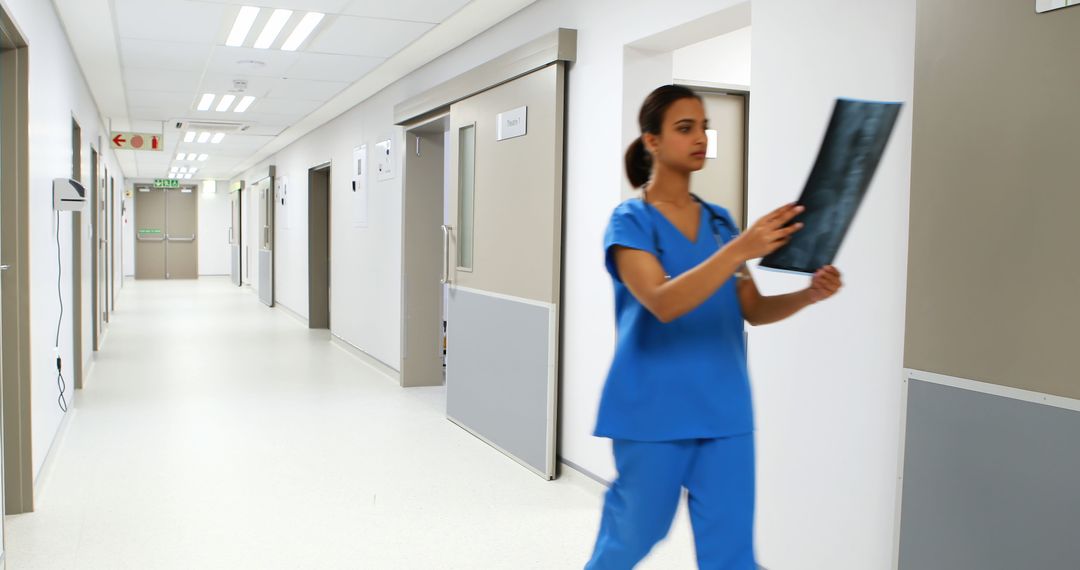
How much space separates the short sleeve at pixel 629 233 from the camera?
177 cm

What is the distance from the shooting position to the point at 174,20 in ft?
16.8

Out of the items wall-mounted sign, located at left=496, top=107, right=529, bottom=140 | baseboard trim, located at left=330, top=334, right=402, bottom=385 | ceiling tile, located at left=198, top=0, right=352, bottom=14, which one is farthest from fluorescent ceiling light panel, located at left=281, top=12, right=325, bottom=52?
baseboard trim, located at left=330, top=334, right=402, bottom=385

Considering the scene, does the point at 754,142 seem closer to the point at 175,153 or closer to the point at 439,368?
the point at 439,368

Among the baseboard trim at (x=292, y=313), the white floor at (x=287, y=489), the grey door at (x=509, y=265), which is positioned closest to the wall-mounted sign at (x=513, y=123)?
the grey door at (x=509, y=265)

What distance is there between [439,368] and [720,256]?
548cm

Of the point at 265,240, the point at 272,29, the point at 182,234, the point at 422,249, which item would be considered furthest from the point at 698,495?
the point at 182,234

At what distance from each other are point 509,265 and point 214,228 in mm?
19722

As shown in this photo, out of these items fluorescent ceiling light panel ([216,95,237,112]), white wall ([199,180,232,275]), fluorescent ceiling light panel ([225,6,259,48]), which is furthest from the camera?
white wall ([199,180,232,275])

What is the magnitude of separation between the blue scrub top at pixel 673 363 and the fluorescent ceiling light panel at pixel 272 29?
381 cm

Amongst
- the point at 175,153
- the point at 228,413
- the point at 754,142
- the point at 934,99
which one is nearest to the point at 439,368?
the point at 228,413

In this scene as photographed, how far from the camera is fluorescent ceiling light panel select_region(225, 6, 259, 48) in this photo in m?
4.91

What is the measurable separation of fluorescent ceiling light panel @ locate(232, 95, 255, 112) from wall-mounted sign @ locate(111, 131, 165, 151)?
295 cm

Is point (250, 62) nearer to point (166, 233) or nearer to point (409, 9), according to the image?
point (409, 9)

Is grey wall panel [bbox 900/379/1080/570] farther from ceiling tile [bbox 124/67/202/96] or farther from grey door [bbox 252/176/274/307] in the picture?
grey door [bbox 252/176/274/307]
